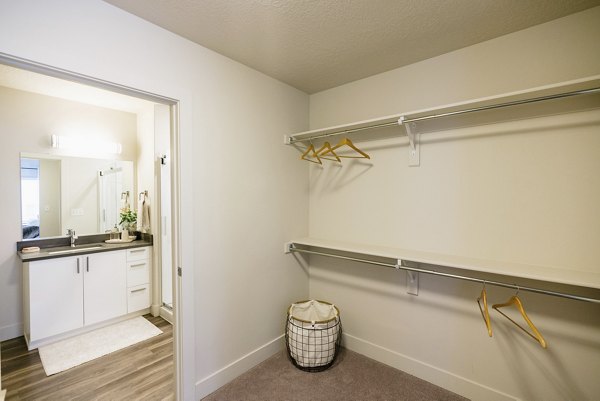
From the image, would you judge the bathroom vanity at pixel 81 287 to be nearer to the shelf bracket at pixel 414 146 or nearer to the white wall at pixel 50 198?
the white wall at pixel 50 198

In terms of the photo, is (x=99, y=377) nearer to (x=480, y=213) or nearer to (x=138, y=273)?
(x=138, y=273)

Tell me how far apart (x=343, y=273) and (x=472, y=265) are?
1.11 m

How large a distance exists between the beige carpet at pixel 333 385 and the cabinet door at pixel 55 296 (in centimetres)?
182

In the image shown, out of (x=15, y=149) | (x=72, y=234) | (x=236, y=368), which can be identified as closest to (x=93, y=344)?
(x=72, y=234)

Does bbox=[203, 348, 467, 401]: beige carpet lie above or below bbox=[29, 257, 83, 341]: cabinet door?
below

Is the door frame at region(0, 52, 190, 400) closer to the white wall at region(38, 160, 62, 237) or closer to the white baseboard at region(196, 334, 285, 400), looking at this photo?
the white baseboard at region(196, 334, 285, 400)

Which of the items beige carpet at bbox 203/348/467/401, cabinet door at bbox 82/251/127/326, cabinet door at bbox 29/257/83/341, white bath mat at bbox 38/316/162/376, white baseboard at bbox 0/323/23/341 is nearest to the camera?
beige carpet at bbox 203/348/467/401

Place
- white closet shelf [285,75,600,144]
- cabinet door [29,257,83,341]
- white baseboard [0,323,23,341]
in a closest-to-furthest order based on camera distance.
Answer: white closet shelf [285,75,600,144] → cabinet door [29,257,83,341] → white baseboard [0,323,23,341]

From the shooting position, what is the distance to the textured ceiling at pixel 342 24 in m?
1.39

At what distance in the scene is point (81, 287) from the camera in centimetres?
269

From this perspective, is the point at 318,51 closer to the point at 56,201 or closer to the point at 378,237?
the point at 378,237

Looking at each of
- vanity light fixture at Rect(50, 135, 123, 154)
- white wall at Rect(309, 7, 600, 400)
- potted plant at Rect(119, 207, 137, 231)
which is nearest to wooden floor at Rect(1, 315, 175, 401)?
potted plant at Rect(119, 207, 137, 231)

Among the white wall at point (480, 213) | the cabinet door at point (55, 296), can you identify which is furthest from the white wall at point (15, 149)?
the white wall at point (480, 213)

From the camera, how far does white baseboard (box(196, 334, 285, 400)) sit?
182cm
